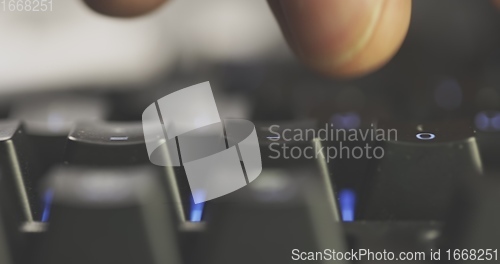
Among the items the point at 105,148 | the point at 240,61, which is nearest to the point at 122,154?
the point at 105,148

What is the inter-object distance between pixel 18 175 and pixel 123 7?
101 millimetres

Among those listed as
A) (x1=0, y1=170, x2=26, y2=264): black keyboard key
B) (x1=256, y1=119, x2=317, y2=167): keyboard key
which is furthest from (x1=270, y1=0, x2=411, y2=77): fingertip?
(x1=0, y1=170, x2=26, y2=264): black keyboard key

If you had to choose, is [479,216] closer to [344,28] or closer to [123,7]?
[344,28]

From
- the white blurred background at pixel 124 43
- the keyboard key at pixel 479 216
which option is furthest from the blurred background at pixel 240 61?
the keyboard key at pixel 479 216

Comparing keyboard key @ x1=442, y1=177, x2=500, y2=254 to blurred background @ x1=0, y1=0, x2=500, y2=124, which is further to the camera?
blurred background @ x1=0, y1=0, x2=500, y2=124

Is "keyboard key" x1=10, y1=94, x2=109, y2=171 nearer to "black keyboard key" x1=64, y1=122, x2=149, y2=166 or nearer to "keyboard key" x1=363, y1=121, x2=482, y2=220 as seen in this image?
"black keyboard key" x1=64, y1=122, x2=149, y2=166

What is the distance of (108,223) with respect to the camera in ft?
0.75

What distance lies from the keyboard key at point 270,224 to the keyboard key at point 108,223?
2cm

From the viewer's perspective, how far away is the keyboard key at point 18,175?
0.89 ft

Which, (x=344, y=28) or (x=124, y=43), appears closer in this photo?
(x=344, y=28)

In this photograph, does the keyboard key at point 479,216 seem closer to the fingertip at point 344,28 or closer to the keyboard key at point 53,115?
the fingertip at point 344,28

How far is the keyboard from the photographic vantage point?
0.75 feet

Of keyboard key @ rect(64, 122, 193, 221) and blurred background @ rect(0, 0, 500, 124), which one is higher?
blurred background @ rect(0, 0, 500, 124)

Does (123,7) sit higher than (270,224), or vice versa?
(123,7)
